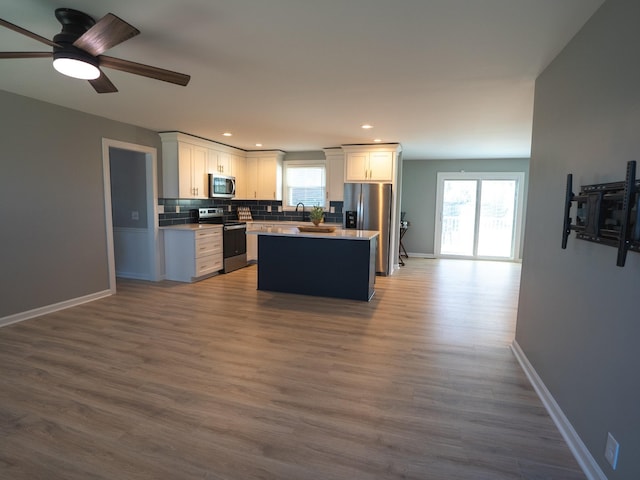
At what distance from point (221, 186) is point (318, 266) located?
2.85 m

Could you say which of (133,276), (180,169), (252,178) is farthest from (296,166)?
(133,276)

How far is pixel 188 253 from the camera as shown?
5555 millimetres

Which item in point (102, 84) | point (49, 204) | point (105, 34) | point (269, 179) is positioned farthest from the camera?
point (269, 179)

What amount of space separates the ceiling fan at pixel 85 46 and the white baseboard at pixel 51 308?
2.86 m

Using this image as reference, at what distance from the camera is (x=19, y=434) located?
6.36 ft

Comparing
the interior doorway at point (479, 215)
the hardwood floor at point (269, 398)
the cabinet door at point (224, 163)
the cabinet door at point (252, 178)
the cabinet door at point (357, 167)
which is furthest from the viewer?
the interior doorway at point (479, 215)

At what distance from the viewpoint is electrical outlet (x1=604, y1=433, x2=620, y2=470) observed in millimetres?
1483

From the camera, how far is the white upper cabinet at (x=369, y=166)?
604 centimetres

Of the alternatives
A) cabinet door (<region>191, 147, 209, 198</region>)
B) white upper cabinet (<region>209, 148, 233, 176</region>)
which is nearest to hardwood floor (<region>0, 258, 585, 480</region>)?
cabinet door (<region>191, 147, 209, 198</region>)

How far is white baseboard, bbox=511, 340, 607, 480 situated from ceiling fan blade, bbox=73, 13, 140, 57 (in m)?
3.17

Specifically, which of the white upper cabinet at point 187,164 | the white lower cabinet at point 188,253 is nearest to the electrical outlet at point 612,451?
the white lower cabinet at point 188,253

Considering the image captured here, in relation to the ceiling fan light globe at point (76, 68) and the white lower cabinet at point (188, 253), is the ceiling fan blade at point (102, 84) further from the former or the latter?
the white lower cabinet at point (188, 253)

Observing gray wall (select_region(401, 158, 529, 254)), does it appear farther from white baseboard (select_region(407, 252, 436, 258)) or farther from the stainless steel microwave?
the stainless steel microwave

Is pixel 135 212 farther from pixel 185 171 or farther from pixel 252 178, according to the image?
pixel 252 178
